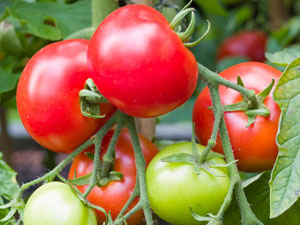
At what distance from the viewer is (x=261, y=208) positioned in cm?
65

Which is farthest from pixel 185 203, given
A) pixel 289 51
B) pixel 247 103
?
pixel 289 51

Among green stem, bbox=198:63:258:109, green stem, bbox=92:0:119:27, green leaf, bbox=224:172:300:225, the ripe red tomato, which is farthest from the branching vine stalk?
the ripe red tomato

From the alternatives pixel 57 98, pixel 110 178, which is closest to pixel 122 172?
pixel 110 178

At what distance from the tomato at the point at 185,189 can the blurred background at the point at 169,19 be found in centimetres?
23

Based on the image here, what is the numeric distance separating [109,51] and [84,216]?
19 cm

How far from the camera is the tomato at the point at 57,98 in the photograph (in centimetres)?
57

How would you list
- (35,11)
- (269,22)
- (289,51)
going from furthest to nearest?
(269,22) < (35,11) < (289,51)

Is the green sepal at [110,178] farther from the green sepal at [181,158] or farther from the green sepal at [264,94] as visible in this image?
the green sepal at [264,94]

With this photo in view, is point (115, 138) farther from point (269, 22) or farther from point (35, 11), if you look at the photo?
point (269, 22)

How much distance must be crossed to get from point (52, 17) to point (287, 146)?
0.58 m

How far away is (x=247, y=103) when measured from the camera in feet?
1.92

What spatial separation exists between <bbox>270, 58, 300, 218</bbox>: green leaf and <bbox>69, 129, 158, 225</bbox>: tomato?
179mm

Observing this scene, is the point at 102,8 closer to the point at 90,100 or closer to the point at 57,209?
the point at 90,100

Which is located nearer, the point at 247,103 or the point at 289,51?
the point at 247,103
